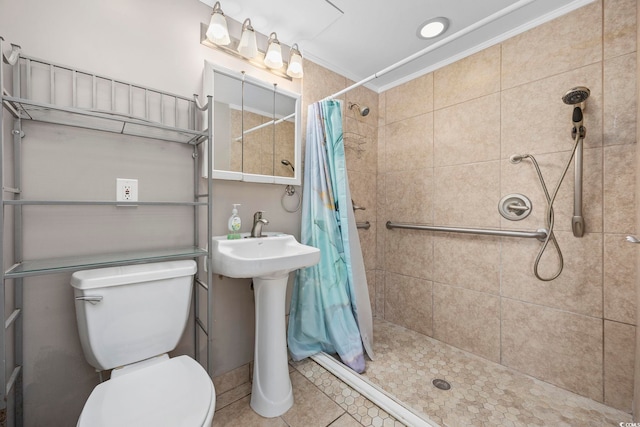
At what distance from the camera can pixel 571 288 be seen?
146 cm

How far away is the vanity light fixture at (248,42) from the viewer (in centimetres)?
150

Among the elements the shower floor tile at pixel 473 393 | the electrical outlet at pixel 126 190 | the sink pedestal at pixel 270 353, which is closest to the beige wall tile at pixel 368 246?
the shower floor tile at pixel 473 393

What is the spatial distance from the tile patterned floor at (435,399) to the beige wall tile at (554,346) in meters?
0.06

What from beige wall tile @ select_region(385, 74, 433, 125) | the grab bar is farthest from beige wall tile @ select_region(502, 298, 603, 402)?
beige wall tile @ select_region(385, 74, 433, 125)

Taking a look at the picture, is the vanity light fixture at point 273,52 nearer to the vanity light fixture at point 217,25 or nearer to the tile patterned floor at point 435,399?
the vanity light fixture at point 217,25

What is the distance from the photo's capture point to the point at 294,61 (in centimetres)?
173

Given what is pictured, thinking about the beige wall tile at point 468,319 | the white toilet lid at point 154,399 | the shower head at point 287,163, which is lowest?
the beige wall tile at point 468,319

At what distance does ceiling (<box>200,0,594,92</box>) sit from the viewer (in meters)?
1.47

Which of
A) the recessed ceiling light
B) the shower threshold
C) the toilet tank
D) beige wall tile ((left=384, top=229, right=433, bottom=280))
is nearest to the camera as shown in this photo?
the toilet tank

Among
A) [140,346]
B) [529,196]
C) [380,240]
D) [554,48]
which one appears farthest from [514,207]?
[140,346]

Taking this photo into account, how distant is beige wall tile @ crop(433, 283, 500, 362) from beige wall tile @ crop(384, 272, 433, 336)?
6 cm

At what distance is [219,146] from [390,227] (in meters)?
1.50

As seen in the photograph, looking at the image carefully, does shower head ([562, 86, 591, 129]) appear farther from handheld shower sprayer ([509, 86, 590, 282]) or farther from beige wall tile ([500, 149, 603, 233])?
beige wall tile ([500, 149, 603, 233])

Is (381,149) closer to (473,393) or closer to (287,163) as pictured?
(287,163)
